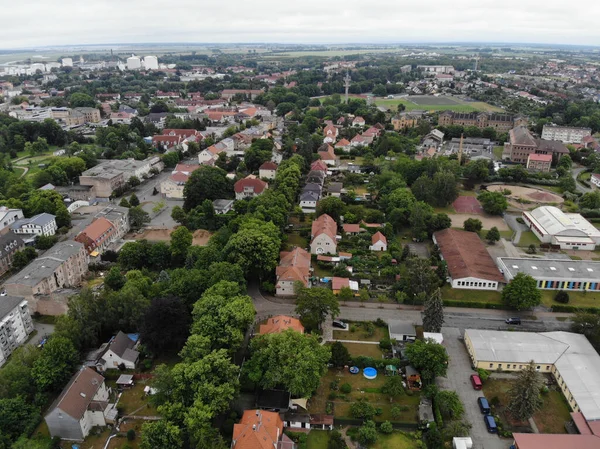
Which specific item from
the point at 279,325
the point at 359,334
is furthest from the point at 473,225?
the point at 279,325

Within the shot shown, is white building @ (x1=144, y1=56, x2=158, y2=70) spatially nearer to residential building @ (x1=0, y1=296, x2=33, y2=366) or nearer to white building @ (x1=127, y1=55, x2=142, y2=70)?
white building @ (x1=127, y1=55, x2=142, y2=70)

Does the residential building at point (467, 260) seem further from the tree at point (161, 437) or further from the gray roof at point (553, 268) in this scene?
the tree at point (161, 437)

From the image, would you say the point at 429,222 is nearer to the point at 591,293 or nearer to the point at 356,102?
the point at 591,293

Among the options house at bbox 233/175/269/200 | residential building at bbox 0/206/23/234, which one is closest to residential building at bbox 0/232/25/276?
residential building at bbox 0/206/23/234

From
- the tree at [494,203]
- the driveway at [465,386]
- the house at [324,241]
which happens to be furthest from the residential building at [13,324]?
the tree at [494,203]

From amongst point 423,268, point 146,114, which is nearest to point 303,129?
point 146,114

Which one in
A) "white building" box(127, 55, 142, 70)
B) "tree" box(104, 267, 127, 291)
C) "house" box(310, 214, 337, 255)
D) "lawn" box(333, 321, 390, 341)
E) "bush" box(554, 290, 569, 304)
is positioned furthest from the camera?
"white building" box(127, 55, 142, 70)
